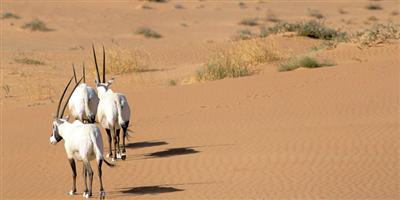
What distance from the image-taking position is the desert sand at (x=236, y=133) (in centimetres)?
1041

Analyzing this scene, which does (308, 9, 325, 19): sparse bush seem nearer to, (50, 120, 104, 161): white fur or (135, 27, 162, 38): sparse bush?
(135, 27, 162, 38): sparse bush

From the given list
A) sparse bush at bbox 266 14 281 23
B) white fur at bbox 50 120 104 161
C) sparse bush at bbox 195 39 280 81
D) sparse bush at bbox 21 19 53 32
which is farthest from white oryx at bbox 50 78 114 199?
sparse bush at bbox 266 14 281 23

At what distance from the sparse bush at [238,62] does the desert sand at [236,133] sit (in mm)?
494

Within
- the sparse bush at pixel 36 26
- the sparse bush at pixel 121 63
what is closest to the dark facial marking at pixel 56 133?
the sparse bush at pixel 121 63

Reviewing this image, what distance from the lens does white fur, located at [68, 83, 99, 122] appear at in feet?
41.2

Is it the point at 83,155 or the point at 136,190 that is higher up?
the point at 83,155

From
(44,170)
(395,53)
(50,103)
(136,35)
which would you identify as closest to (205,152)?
(44,170)

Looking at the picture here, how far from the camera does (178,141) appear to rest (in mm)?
13398

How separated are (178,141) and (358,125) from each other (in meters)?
3.23

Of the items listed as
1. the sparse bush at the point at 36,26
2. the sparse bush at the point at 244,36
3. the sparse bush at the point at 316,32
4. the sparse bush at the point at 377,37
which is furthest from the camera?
the sparse bush at the point at 36,26

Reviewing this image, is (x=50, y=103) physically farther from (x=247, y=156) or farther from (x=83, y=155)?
(x=83, y=155)

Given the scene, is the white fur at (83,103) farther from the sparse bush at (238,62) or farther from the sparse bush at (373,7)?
the sparse bush at (373,7)

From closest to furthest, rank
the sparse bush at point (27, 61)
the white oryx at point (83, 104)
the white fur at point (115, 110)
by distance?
1. the white fur at point (115, 110)
2. the white oryx at point (83, 104)
3. the sparse bush at point (27, 61)

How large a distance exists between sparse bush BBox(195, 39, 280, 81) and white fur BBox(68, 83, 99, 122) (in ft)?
26.0
